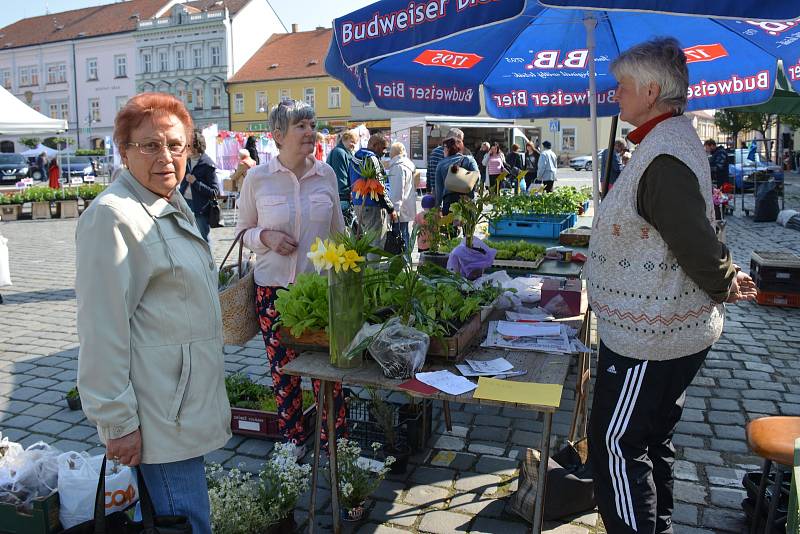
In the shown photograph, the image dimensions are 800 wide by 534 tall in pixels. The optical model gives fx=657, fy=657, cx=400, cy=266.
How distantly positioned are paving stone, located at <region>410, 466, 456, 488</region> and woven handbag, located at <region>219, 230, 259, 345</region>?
1.17 meters

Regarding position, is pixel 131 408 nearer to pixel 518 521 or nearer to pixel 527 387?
pixel 527 387

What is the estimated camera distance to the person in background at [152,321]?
1.75 meters

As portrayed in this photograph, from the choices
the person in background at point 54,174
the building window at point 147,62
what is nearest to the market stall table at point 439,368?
the person in background at point 54,174

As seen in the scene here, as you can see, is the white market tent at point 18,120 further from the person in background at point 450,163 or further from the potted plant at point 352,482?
the potted plant at point 352,482

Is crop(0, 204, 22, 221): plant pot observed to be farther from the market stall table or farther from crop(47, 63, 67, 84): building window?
crop(47, 63, 67, 84): building window

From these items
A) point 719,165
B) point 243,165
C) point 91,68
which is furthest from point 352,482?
point 91,68

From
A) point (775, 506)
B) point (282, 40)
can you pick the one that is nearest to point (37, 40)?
point (282, 40)

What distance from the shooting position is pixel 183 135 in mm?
2012

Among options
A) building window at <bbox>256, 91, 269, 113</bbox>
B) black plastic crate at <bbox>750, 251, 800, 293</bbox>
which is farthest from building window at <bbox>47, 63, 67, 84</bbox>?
black plastic crate at <bbox>750, 251, 800, 293</bbox>

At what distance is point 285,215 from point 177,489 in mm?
1718

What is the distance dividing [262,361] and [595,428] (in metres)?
3.79

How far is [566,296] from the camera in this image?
137 inches

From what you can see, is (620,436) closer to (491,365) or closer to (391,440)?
(491,365)

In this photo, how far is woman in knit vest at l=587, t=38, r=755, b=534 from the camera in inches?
83.1
